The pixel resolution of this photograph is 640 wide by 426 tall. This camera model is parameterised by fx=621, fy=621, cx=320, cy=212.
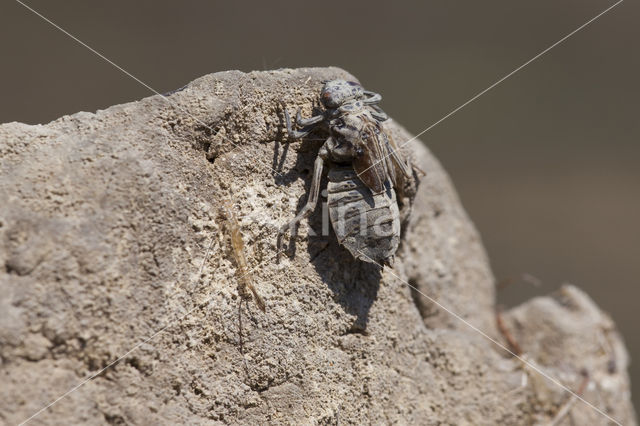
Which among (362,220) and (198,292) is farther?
(362,220)

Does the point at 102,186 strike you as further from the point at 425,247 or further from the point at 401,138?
the point at 425,247

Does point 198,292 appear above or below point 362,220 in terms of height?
below

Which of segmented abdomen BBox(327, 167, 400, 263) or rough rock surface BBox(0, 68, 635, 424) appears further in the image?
segmented abdomen BBox(327, 167, 400, 263)

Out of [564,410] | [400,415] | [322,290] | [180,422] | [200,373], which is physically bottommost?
[564,410]

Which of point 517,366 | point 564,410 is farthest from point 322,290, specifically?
point 564,410
